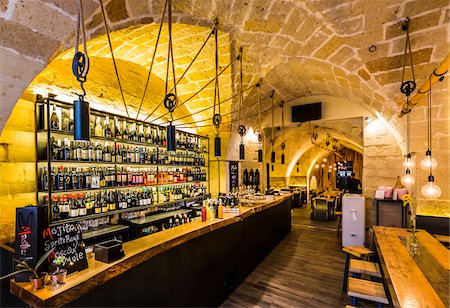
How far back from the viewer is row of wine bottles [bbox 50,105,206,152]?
289 centimetres

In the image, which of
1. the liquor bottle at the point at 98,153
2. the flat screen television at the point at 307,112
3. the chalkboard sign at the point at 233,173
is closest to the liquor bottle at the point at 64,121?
the liquor bottle at the point at 98,153

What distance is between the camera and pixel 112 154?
3.38 m

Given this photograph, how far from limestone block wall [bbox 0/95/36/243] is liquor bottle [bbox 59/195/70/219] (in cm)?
28

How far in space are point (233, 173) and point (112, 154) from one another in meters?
3.00

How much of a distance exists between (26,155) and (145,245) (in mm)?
1833

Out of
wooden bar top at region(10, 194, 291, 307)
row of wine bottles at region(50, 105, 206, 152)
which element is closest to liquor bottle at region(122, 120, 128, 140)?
row of wine bottles at region(50, 105, 206, 152)

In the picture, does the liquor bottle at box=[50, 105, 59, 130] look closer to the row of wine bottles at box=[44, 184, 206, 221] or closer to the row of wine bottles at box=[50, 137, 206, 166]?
the row of wine bottles at box=[50, 137, 206, 166]

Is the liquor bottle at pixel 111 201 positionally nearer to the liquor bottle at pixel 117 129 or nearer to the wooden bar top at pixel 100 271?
the liquor bottle at pixel 117 129

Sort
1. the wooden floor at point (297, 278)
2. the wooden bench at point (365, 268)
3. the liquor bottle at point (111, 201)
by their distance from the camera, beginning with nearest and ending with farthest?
the wooden bench at point (365, 268)
the wooden floor at point (297, 278)
the liquor bottle at point (111, 201)

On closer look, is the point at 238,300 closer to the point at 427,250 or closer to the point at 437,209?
the point at 427,250

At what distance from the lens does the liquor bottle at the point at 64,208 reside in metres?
2.71

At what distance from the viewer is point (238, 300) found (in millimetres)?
3027

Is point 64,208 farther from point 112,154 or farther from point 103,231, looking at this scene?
point 112,154

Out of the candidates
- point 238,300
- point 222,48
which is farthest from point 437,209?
point 222,48
